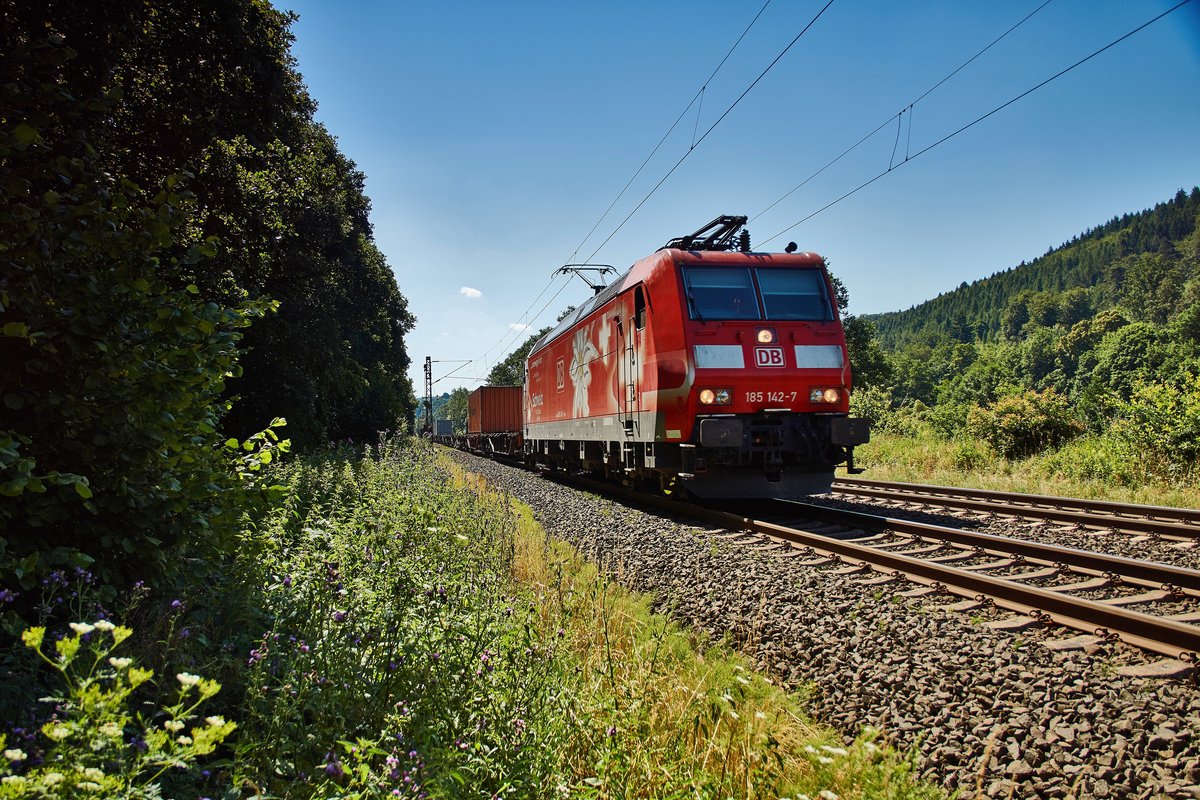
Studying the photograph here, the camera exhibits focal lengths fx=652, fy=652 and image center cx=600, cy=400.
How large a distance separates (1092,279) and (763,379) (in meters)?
192

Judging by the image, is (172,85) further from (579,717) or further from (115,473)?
(579,717)

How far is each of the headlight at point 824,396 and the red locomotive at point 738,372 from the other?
0.05 ft

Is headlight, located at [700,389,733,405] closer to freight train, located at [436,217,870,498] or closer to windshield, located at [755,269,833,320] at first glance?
freight train, located at [436,217,870,498]

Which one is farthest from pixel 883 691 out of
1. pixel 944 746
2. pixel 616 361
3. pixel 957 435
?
pixel 957 435

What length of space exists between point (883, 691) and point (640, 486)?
8.62 m

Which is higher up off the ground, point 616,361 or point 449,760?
point 616,361

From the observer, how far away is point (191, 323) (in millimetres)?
3068

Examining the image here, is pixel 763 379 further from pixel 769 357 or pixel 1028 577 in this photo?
pixel 1028 577

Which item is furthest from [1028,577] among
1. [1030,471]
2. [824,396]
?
[1030,471]

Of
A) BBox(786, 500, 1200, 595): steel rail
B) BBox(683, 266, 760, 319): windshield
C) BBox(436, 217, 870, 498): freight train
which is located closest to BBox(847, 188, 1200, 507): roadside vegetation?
BBox(436, 217, 870, 498): freight train

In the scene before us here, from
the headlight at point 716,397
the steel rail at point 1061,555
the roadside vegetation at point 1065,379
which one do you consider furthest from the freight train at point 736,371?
the roadside vegetation at point 1065,379

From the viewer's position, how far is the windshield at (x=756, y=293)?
360 inches

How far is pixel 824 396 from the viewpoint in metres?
9.13

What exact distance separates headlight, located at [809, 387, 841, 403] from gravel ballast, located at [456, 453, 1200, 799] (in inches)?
138
